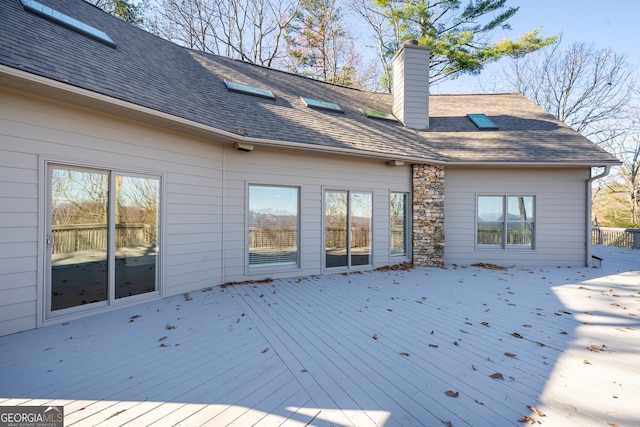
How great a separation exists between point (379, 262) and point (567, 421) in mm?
5249

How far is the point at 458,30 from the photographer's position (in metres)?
13.2

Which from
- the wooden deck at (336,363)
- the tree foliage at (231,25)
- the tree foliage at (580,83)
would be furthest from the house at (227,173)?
the tree foliage at (580,83)

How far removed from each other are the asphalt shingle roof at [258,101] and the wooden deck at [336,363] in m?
2.98

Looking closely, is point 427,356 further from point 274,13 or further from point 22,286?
point 274,13

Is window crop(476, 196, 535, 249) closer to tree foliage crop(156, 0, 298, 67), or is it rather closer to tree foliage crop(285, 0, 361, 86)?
tree foliage crop(285, 0, 361, 86)

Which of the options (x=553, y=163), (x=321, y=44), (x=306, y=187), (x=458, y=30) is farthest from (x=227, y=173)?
(x=458, y=30)

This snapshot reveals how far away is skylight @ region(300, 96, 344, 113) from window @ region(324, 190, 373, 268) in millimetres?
2555

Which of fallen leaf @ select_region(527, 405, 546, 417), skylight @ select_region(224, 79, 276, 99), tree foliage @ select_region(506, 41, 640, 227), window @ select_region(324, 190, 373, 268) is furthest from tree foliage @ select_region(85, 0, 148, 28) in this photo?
tree foliage @ select_region(506, 41, 640, 227)

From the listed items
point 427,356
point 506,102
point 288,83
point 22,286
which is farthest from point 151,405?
point 506,102

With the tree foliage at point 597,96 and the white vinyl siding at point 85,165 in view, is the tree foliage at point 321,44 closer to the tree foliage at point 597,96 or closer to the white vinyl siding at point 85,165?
the tree foliage at point 597,96

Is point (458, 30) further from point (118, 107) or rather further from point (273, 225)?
point (118, 107)

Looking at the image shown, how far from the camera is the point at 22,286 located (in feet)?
11.0

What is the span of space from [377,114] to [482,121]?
3491 mm

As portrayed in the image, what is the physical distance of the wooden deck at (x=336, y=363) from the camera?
204 cm
